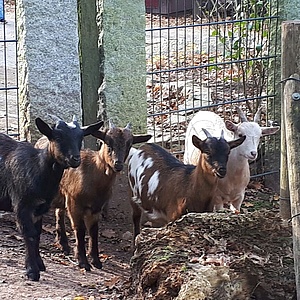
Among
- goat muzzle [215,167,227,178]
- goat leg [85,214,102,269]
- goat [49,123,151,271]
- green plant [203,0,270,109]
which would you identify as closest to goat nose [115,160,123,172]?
goat [49,123,151,271]

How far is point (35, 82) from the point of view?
24.2ft

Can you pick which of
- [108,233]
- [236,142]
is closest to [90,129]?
[236,142]

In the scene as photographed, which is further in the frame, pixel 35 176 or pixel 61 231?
pixel 61 231

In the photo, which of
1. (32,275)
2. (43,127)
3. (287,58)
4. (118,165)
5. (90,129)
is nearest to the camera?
(287,58)

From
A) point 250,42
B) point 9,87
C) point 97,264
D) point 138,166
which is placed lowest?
point 97,264

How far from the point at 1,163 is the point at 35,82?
1145 millimetres

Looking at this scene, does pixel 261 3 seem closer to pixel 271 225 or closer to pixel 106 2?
pixel 106 2

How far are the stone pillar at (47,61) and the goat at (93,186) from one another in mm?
703

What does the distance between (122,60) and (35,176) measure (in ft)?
6.42

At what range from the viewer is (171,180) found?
731cm

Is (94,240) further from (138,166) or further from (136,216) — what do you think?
(138,166)

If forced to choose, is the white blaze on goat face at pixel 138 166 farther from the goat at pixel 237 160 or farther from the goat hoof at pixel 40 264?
the goat hoof at pixel 40 264

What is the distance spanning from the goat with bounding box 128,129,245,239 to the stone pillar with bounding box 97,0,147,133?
0.45 meters

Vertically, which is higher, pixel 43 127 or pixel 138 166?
pixel 43 127
